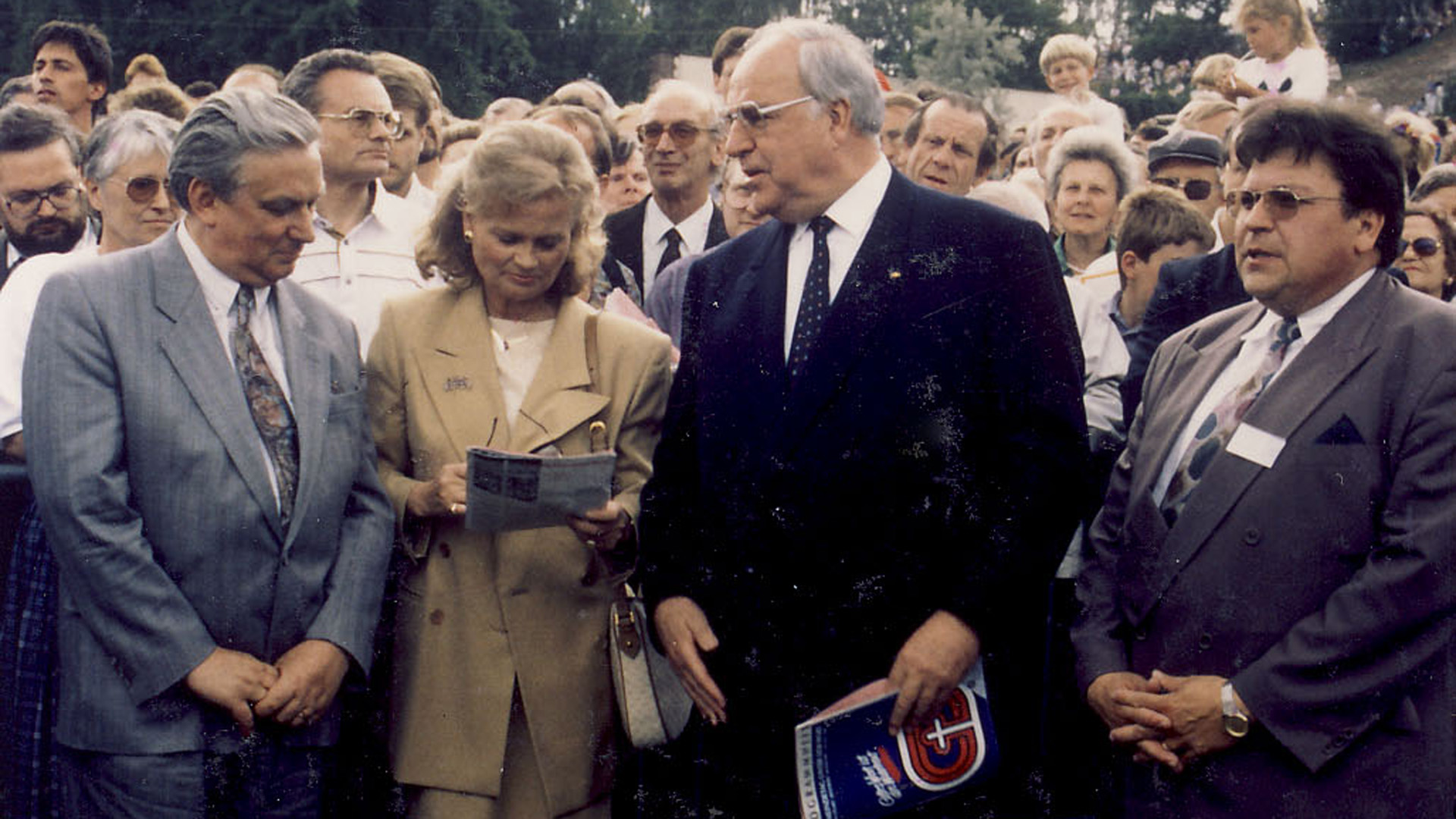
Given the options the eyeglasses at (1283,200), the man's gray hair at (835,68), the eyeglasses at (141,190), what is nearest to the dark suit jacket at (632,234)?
the eyeglasses at (141,190)

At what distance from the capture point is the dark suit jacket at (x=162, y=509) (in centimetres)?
291

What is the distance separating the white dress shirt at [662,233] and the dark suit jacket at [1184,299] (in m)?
1.96

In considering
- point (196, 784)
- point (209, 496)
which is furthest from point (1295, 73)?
point (196, 784)

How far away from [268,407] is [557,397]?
686mm

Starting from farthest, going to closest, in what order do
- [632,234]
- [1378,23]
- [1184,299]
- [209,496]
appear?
[1378,23]
[632,234]
[1184,299]
[209,496]

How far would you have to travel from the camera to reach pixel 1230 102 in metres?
7.86

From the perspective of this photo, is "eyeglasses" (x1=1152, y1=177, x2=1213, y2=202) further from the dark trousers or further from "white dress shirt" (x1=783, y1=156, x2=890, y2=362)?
the dark trousers

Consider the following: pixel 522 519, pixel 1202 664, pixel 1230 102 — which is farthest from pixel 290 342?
pixel 1230 102

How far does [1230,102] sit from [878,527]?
5929mm

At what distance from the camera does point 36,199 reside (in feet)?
14.7

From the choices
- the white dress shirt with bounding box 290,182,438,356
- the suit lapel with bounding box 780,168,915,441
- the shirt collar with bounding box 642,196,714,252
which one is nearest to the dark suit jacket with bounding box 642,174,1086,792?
the suit lapel with bounding box 780,168,915,441

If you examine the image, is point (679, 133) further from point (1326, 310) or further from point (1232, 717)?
point (1232, 717)

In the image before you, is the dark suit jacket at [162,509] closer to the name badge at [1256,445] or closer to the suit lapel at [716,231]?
the name badge at [1256,445]

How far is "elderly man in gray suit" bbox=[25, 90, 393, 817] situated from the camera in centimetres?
293
